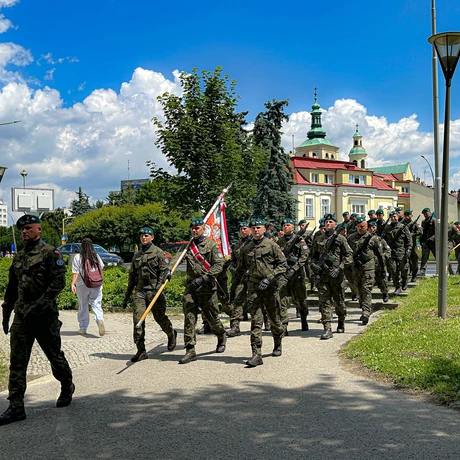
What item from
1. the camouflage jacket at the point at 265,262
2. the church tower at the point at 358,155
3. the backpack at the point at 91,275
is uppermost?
the church tower at the point at 358,155

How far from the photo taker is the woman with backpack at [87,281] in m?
10.7

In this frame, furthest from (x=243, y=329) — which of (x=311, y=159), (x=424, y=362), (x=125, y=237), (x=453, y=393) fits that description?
(x=311, y=159)

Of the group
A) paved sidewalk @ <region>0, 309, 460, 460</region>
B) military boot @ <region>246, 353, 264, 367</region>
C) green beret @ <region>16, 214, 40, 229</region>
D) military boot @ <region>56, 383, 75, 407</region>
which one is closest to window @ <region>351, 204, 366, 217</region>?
paved sidewalk @ <region>0, 309, 460, 460</region>

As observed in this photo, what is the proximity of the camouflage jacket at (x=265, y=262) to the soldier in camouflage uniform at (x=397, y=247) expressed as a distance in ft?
22.6

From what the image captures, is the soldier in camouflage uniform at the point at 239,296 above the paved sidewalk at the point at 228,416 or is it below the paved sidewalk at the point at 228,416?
above

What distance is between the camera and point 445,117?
A: 9578 mm

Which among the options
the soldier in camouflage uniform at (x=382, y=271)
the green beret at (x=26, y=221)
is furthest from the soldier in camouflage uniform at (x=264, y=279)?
the soldier in camouflage uniform at (x=382, y=271)

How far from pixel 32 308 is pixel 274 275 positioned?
142 inches

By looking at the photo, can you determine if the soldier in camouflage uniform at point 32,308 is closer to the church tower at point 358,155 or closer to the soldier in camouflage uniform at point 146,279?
the soldier in camouflage uniform at point 146,279

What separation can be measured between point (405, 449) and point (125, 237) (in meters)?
56.1

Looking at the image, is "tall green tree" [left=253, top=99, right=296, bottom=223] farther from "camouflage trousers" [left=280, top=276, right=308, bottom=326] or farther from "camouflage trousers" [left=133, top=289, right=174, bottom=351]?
"camouflage trousers" [left=133, top=289, right=174, bottom=351]

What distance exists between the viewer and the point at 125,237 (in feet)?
194

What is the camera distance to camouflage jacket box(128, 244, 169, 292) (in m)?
8.48

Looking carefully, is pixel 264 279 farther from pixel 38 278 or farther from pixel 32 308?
pixel 32 308
